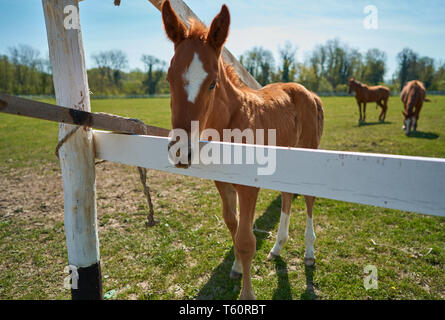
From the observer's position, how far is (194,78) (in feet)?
5.09

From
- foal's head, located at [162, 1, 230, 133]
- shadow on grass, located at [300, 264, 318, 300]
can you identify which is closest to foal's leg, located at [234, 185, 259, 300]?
shadow on grass, located at [300, 264, 318, 300]

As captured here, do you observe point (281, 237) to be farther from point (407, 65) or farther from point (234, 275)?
point (407, 65)

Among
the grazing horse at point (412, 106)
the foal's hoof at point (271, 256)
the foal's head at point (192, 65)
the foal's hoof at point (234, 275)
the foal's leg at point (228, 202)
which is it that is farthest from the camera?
the grazing horse at point (412, 106)

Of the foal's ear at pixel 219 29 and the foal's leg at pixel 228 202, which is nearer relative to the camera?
the foal's ear at pixel 219 29

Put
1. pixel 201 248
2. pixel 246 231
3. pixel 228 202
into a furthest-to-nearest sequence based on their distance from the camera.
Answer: pixel 201 248 → pixel 228 202 → pixel 246 231

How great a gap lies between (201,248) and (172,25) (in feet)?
9.34

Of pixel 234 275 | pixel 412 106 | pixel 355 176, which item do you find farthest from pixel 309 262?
pixel 412 106

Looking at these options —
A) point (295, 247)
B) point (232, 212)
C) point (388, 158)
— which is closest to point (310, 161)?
point (388, 158)

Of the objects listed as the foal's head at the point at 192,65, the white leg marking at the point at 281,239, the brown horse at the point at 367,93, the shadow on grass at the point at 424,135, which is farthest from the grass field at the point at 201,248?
the brown horse at the point at 367,93

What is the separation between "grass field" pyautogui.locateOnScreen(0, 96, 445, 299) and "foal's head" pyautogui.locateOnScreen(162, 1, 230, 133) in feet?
6.99

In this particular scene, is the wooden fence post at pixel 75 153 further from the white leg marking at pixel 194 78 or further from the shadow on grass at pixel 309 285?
the shadow on grass at pixel 309 285

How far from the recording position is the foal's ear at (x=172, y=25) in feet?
5.66

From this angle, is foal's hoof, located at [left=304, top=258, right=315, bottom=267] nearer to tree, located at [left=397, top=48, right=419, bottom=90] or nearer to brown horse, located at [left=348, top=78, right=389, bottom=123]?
brown horse, located at [left=348, top=78, right=389, bottom=123]

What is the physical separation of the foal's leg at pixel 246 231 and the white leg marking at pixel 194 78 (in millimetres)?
981
